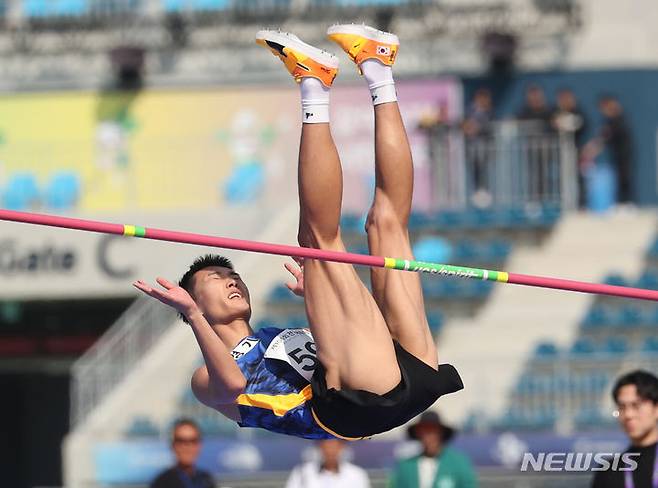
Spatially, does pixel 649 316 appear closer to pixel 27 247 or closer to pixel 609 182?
pixel 609 182

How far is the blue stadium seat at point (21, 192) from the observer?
17.3 metres

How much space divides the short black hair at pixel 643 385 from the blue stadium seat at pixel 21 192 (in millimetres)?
10114

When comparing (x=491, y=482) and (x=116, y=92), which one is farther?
(x=116, y=92)

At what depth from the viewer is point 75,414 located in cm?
1461

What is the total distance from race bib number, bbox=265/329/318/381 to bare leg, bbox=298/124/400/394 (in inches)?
11.3

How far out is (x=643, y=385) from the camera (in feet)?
25.8

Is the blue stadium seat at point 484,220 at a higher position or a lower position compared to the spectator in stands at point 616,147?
lower

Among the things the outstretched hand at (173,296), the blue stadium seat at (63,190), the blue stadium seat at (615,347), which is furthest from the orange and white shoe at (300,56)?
the blue stadium seat at (63,190)

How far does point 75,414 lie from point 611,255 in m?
5.01

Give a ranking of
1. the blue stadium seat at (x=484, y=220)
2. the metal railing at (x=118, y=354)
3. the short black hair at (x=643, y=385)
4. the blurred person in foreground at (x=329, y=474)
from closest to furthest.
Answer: the short black hair at (x=643, y=385) → the blurred person in foreground at (x=329, y=474) → the metal railing at (x=118, y=354) → the blue stadium seat at (x=484, y=220)

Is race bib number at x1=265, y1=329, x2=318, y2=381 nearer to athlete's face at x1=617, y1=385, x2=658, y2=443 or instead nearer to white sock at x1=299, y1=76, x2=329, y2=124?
white sock at x1=299, y1=76, x2=329, y2=124

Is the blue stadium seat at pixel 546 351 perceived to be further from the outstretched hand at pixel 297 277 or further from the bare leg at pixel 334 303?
the bare leg at pixel 334 303

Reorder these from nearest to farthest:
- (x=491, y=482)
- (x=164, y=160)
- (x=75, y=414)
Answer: (x=491, y=482), (x=75, y=414), (x=164, y=160)

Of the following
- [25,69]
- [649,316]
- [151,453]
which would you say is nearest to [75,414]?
[151,453]
